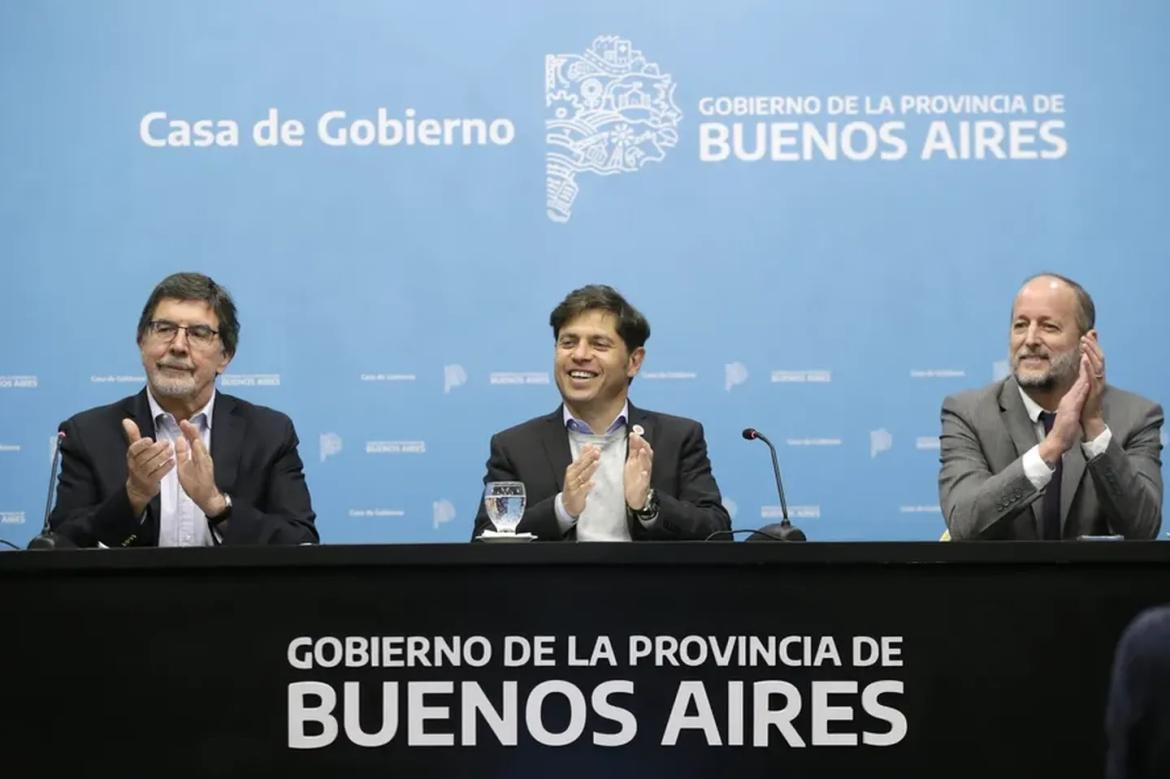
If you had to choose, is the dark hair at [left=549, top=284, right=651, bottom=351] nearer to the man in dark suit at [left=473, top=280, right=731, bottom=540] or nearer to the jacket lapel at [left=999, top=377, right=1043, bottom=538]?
the man in dark suit at [left=473, top=280, right=731, bottom=540]

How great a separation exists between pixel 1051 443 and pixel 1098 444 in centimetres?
12

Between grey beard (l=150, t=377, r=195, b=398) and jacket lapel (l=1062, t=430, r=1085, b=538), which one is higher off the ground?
grey beard (l=150, t=377, r=195, b=398)

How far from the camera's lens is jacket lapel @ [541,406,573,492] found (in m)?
3.83

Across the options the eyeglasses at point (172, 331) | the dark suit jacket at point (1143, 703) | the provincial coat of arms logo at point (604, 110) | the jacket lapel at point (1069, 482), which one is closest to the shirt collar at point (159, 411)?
the eyeglasses at point (172, 331)

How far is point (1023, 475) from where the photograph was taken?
3.31 meters

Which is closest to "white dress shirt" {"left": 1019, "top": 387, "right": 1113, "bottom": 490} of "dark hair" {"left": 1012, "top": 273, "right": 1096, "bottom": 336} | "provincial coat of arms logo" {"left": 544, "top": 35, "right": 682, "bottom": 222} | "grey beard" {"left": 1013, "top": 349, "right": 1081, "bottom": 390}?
"grey beard" {"left": 1013, "top": 349, "right": 1081, "bottom": 390}

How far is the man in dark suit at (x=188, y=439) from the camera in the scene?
3588 mm

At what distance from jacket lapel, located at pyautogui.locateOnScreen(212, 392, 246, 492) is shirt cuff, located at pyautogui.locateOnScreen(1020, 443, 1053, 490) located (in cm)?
189

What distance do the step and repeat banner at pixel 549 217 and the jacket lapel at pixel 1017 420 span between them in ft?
2.66

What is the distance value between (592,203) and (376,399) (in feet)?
2.99

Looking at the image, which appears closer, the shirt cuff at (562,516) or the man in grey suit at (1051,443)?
the man in grey suit at (1051,443)

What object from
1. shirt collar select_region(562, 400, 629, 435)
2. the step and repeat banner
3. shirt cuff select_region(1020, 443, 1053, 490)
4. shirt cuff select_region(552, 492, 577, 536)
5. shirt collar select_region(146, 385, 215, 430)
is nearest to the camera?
shirt cuff select_region(1020, 443, 1053, 490)

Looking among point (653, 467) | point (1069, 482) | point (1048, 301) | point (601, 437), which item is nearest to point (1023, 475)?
point (1069, 482)

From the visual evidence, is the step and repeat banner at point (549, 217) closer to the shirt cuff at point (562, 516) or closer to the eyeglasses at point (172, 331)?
the eyeglasses at point (172, 331)
